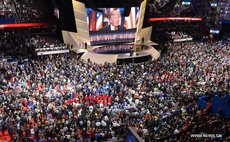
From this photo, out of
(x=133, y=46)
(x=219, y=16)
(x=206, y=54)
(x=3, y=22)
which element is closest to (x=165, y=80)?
(x=206, y=54)

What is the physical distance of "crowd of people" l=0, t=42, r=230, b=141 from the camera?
14.7 m

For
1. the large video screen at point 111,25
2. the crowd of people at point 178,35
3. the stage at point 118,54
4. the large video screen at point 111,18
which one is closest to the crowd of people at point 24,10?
the large video screen at point 111,18

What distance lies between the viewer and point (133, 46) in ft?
121

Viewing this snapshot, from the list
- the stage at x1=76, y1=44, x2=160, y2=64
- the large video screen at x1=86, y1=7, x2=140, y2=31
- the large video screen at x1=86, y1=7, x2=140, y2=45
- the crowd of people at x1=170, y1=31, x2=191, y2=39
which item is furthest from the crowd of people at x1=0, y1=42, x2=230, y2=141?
the crowd of people at x1=170, y1=31, x2=191, y2=39

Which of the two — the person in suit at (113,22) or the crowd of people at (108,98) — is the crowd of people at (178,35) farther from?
the crowd of people at (108,98)

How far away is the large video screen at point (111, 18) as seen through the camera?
3431 cm

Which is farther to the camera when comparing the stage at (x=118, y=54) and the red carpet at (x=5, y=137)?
the stage at (x=118, y=54)

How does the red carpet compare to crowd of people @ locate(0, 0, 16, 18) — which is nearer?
the red carpet

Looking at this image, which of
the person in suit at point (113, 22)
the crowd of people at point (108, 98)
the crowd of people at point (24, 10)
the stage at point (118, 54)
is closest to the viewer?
the crowd of people at point (108, 98)

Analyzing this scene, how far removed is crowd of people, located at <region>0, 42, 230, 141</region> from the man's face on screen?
10078 millimetres

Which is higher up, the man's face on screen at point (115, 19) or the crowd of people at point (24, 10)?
the crowd of people at point (24, 10)

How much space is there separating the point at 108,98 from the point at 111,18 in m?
18.3

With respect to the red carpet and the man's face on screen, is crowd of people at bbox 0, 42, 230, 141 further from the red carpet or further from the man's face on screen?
the man's face on screen

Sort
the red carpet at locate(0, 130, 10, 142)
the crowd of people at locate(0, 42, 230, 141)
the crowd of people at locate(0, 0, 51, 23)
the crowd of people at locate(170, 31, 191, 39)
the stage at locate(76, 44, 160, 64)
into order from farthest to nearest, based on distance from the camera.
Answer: the crowd of people at locate(170, 31, 191, 39) < the crowd of people at locate(0, 0, 51, 23) < the stage at locate(76, 44, 160, 64) < the red carpet at locate(0, 130, 10, 142) < the crowd of people at locate(0, 42, 230, 141)
